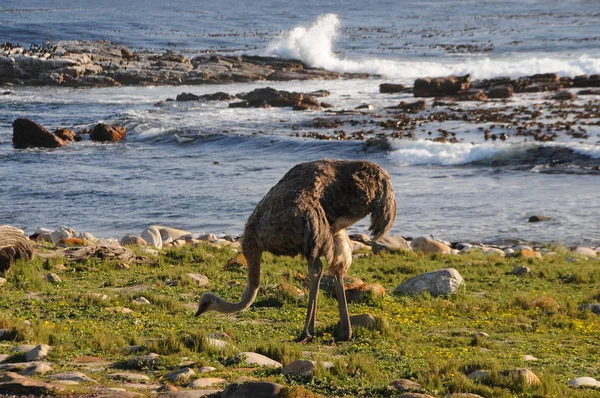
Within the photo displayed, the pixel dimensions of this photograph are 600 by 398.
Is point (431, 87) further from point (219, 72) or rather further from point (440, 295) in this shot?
point (440, 295)

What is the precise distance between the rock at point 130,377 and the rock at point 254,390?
939mm

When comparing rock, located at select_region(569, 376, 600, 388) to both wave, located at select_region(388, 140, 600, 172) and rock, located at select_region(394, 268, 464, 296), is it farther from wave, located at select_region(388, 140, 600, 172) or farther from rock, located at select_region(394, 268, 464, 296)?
wave, located at select_region(388, 140, 600, 172)

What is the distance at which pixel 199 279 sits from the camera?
44.5 feet

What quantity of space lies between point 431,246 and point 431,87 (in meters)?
29.8

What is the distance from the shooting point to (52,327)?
944 centimetres

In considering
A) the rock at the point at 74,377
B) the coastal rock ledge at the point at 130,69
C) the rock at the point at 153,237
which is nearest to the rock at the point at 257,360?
the rock at the point at 74,377

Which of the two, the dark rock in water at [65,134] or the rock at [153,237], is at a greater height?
the dark rock in water at [65,134]

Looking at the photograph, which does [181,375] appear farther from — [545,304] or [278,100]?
[278,100]

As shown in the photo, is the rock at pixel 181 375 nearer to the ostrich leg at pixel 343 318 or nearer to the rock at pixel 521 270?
the ostrich leg at pixel 343 318

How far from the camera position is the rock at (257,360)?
8328 millimetres

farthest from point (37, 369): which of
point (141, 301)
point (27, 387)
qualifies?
point (141, 301)

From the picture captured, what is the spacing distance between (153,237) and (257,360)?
10.7 metres

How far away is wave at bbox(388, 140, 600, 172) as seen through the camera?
2973cm

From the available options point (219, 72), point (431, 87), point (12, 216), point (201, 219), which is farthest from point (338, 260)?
point (219, 72)
